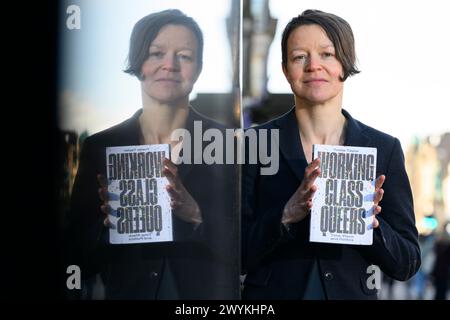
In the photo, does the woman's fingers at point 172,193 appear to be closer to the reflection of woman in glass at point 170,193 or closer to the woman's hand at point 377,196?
the reflection of woman in glass at point 170,193

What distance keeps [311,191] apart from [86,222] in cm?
90

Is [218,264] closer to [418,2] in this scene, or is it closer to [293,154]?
[293,154]

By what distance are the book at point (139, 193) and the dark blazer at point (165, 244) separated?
0.11ft

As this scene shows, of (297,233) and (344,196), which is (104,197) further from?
(344,196)

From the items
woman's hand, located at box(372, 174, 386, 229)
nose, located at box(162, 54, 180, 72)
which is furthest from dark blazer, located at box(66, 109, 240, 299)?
woman's hand, located at box(372, 174, 386, 229)

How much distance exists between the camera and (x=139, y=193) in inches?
131

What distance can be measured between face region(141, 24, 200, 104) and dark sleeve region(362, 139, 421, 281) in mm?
871

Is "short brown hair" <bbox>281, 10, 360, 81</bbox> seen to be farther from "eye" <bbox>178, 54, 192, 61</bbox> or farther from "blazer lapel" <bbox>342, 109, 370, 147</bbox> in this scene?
"eye" <bbox>178, 54, 192, 61</bbox>

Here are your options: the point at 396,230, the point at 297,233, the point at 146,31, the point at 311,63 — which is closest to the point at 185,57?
the point at 146,31

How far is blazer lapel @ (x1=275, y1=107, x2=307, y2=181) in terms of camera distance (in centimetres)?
333

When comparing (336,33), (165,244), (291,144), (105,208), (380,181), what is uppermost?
(336,33)

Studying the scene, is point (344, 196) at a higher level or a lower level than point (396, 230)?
higher
